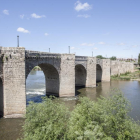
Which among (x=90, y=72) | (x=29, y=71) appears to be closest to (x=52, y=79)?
(x=29, y=71)

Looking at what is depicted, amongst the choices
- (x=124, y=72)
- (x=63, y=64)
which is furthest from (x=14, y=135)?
(x=124, y=72)

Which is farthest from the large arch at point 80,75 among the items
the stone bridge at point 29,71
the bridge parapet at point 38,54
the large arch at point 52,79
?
the bridge parapet at point 38,54

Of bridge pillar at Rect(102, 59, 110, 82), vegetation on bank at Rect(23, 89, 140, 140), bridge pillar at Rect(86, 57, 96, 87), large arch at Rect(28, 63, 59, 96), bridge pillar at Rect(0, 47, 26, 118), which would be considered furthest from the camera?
bridge pillar at Rect(102, 59, 110, 82)

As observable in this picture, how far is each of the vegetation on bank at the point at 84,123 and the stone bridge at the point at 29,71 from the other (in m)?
6.07

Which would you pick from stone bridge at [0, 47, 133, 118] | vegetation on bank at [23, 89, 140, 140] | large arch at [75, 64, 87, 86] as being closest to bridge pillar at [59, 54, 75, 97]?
stone bridge at [0, 47, 133, 118]

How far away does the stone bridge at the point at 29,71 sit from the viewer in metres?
14.9

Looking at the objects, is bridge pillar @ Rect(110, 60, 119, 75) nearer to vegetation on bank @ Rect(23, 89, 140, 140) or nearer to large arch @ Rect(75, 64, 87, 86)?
large arch @ Rect(75, 64, 87, 86)

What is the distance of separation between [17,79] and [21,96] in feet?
5.44

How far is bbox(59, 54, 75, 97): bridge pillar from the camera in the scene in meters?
22.7

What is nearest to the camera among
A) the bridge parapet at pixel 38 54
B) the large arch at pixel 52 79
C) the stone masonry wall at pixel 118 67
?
the bridge parapet at pixel 38 54

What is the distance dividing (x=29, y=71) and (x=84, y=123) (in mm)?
10698

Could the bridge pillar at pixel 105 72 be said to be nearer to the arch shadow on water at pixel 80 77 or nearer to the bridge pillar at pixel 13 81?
the arch shadow on water at pixel 80 77

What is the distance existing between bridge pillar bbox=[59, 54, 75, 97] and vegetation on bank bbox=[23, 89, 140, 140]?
1306cm

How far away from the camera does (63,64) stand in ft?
74.7
